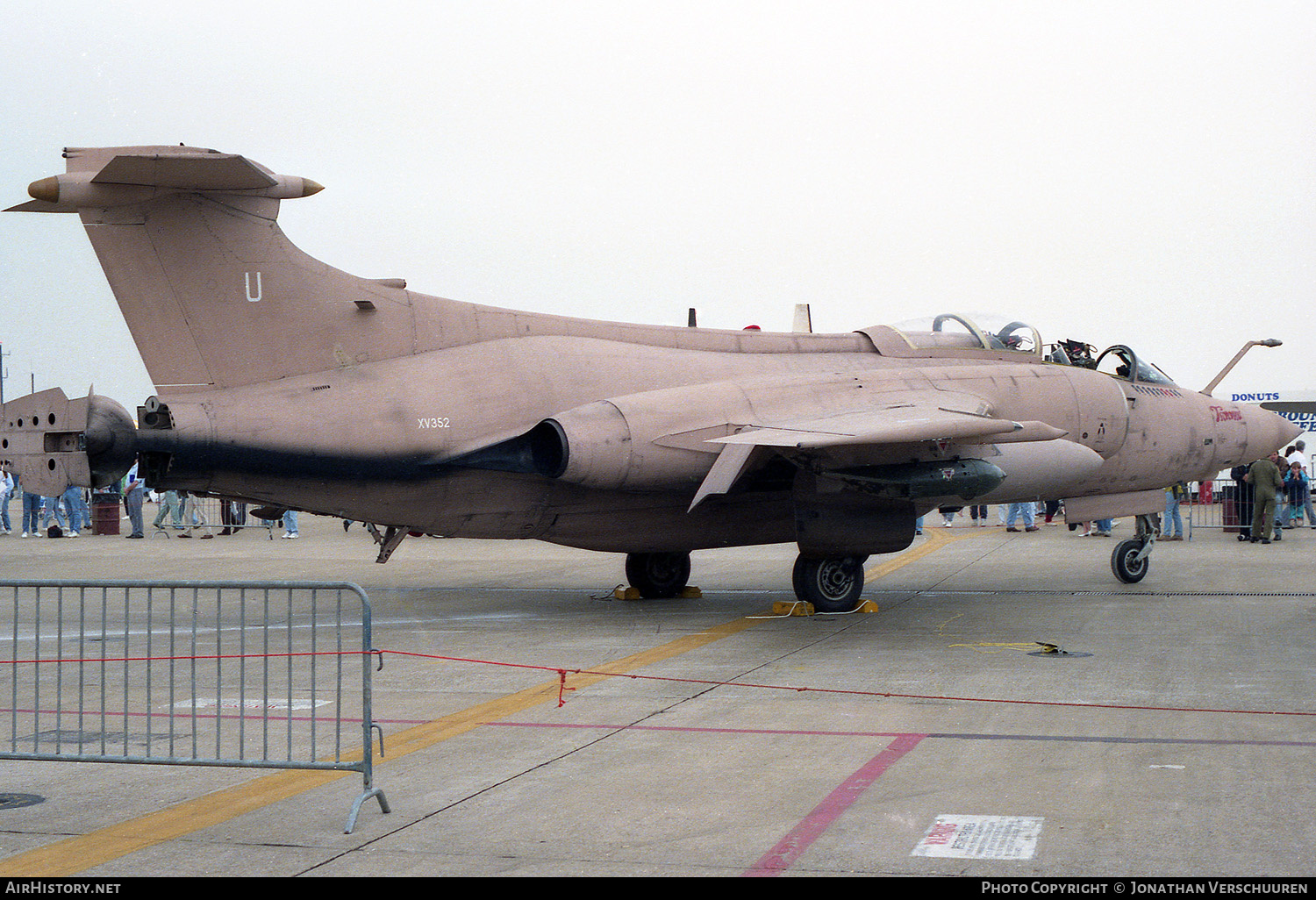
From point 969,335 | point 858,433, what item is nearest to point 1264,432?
point 969,335

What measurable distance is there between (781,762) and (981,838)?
1723 millimetres

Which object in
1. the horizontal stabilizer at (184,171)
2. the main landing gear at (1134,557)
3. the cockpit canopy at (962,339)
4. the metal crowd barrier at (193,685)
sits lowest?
the metal crowd barrier at (193,685)

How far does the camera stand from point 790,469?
13703mm

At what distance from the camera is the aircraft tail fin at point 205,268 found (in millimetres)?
11688

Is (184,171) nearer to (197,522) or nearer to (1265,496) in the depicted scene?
(1265,496)

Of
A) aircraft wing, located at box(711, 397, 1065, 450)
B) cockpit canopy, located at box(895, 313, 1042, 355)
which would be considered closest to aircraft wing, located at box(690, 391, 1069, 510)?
aircraft wing, located at box(711, 397, 1065, 450)

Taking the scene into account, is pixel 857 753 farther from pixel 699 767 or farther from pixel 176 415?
pixel 176 415

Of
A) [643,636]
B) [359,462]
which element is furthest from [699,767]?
[359,462]

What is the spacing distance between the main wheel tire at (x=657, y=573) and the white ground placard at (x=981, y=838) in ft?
32.8

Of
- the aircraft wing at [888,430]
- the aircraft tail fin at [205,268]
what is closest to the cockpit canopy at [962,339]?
the aircraft wing at [888,430]

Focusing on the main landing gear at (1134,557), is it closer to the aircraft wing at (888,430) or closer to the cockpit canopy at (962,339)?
the cockpit canopy at (962,339)

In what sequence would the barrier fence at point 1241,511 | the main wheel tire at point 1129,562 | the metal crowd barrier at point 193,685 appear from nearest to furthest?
the metal crowd barrier at point 193,685
the main wheel tire at point 1129,562
the barrier fence at point 1241,511

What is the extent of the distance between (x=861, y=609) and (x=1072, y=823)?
8.39 metres

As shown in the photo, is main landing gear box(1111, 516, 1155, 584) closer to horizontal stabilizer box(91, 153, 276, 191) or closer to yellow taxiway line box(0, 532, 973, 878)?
yellow taxiway line box(0, 532, 973, 878)
